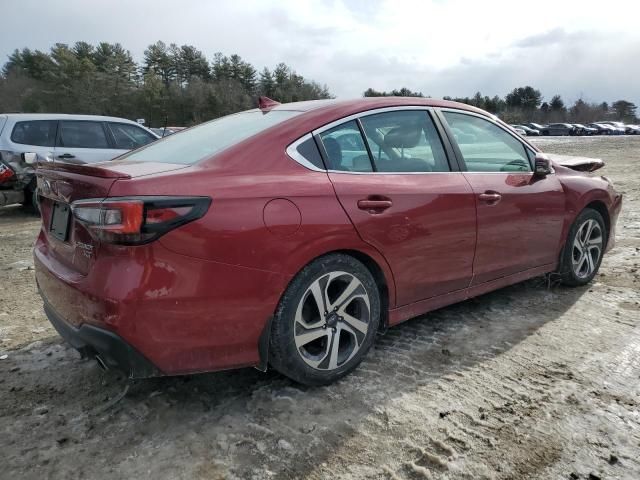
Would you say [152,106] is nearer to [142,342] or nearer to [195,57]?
[195,57]

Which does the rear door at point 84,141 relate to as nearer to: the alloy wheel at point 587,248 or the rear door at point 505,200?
the rear door at point 505,200

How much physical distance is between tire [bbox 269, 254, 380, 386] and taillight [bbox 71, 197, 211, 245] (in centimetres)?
65

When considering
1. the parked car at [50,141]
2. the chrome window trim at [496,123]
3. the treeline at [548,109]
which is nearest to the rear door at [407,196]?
the chrome window trim at [496,123]

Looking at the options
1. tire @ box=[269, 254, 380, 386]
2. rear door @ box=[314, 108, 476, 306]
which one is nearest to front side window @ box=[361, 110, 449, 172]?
rear door @ box=[314, 108, 476, 306]

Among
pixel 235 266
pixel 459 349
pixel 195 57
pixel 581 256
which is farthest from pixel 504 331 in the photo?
pixel 195 57

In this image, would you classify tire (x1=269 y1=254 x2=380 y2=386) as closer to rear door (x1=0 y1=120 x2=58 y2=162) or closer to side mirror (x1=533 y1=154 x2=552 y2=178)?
side mirror (x1=533 y1=154 x2=552 y2=178)

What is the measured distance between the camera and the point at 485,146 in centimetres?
363

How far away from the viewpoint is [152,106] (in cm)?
6650

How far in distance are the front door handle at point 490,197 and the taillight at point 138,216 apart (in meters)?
1.98

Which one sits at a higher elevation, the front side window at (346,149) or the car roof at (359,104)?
the car roof at (359,104)

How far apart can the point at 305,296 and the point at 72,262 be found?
3.71 feet

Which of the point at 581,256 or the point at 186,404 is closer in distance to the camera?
the point at 186,404

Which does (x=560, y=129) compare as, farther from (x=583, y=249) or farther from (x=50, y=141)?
(x=583, y=249)

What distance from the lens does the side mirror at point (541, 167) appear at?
12.5 feet
